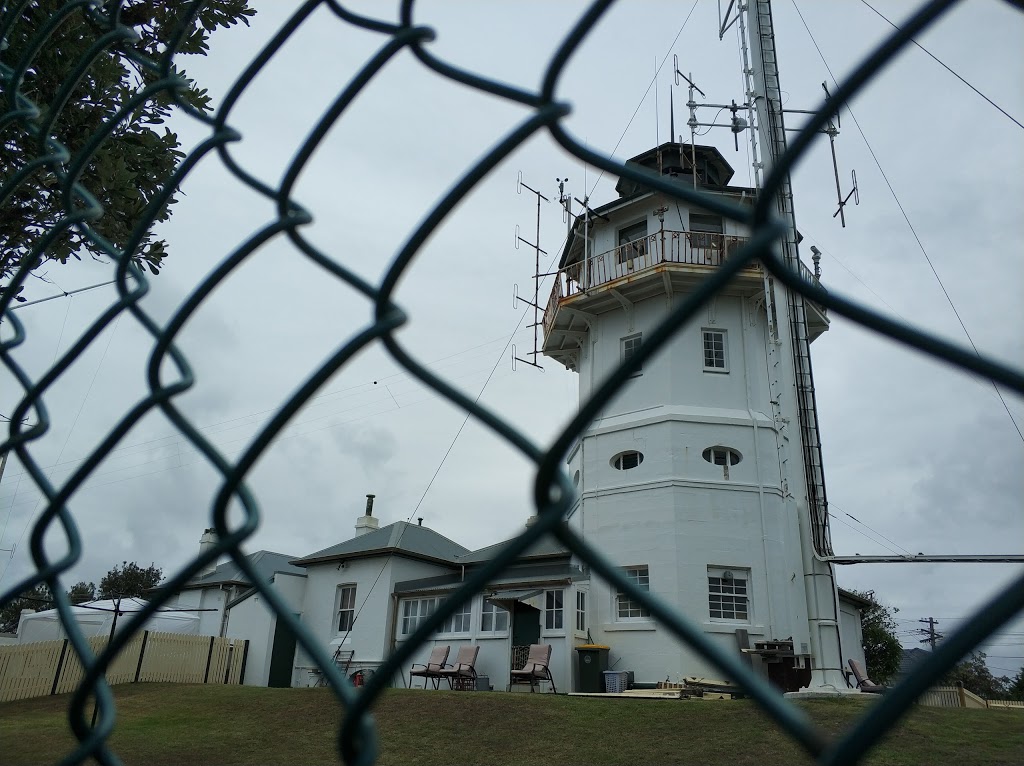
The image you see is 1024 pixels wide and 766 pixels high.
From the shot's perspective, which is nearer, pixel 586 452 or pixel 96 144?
pixel 96 144

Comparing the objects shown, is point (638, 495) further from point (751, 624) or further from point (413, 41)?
point (413, 41)

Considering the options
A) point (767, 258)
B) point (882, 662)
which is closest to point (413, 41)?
point (767, 258)

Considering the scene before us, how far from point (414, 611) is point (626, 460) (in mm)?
6431

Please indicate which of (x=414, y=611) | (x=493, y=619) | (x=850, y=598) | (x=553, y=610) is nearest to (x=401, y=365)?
(x=553, y=610)

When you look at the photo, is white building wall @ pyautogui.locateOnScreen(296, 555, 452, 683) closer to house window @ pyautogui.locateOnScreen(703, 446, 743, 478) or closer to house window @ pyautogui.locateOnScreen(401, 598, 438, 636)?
house window @ pyautogui.locateOnScreen(401, 598, 438, 636)

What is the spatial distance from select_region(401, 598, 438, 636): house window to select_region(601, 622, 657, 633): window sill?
4583 mm

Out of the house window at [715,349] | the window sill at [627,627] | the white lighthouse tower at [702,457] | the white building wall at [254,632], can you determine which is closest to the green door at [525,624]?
the white lighthouse tower at [702,457]

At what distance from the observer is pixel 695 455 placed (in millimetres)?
17047

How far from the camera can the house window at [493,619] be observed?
1755 centimetres

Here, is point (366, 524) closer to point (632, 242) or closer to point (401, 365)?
point (632, 242)

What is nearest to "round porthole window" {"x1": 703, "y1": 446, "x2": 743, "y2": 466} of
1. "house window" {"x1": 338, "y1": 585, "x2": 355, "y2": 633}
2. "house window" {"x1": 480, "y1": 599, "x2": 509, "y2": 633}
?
"house window" {"x1": 480, "y1": 599, "x2": 509, "y2": 633}

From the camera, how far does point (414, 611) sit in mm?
19312

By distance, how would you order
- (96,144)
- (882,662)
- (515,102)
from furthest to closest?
(882,662) < (96,144) < (515,102)

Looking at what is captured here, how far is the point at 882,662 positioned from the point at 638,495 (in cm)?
2005
